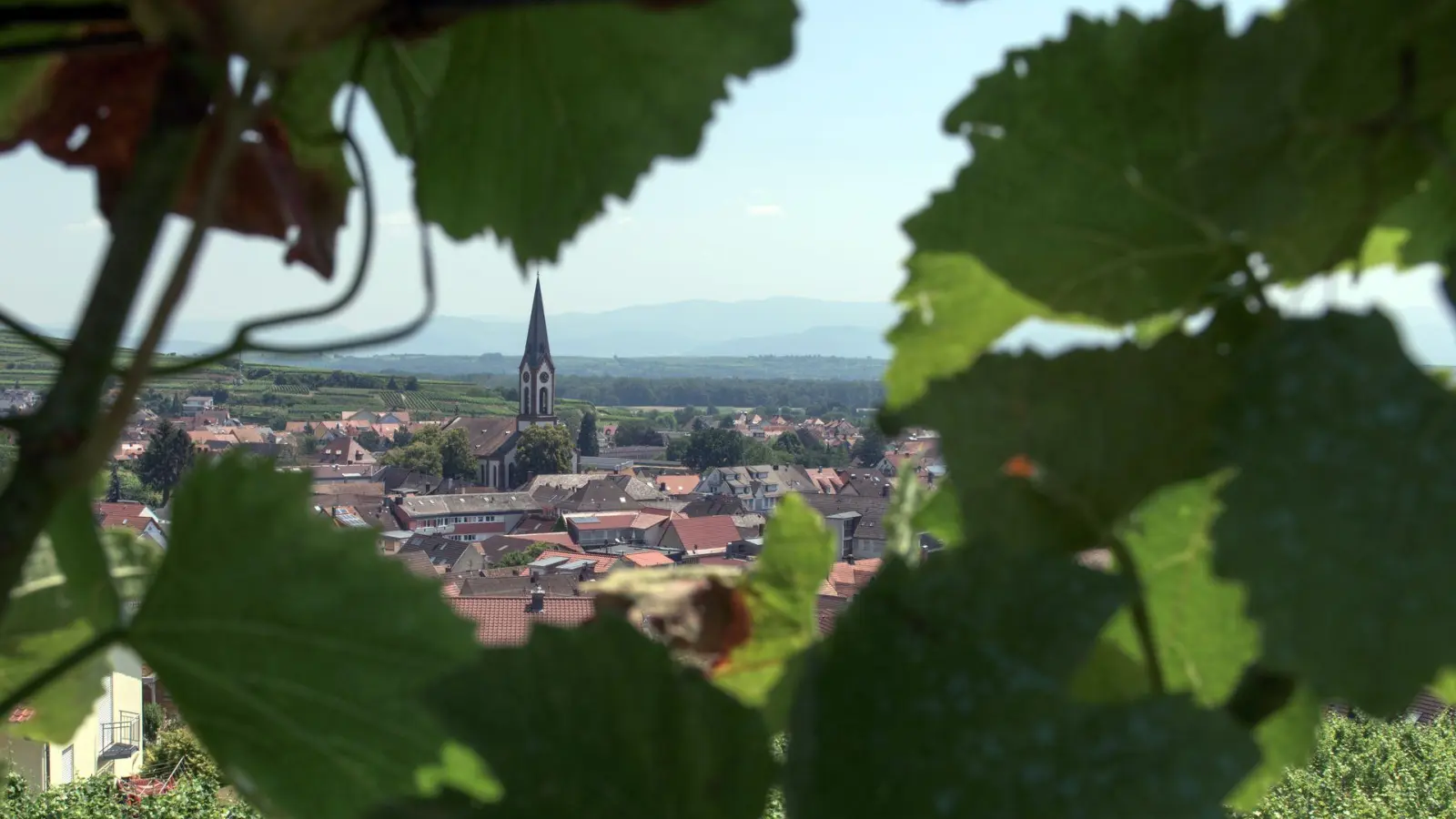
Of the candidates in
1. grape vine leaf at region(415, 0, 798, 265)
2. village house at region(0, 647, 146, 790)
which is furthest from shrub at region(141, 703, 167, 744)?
grape vine leaf at region(415, 0, 798, 265)

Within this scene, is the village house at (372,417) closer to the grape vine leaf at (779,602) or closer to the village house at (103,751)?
the village house at (103,751)

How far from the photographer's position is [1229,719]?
12 cm

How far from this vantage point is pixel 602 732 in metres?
0.14

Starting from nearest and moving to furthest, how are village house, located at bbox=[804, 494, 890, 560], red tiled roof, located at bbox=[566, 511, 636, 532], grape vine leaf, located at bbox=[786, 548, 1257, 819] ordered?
grape vine leaf, located at bbox=[786, 548, 1257, 819], village house, located at bbox=[804, 494, 890, 560], red tiled roof, located at bbox=[566, 511, 636, 532]

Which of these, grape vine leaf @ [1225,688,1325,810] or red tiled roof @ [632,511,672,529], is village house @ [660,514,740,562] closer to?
red tiled roof @ [632,511,672,529]

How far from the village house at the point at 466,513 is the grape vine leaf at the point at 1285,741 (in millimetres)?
13365

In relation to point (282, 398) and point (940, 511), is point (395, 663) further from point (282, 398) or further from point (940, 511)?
point (282, 398)

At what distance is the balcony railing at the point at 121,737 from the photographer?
9.52m

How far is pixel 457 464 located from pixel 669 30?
15.6 meters

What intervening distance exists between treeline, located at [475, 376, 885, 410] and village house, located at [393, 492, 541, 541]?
26.7ft

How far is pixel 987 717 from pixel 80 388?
11 cm

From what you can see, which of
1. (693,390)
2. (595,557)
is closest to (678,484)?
(595,557)

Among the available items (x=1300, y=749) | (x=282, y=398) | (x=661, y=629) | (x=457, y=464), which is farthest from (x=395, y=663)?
(x=282, y=398)

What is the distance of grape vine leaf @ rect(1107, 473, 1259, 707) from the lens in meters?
0.17
